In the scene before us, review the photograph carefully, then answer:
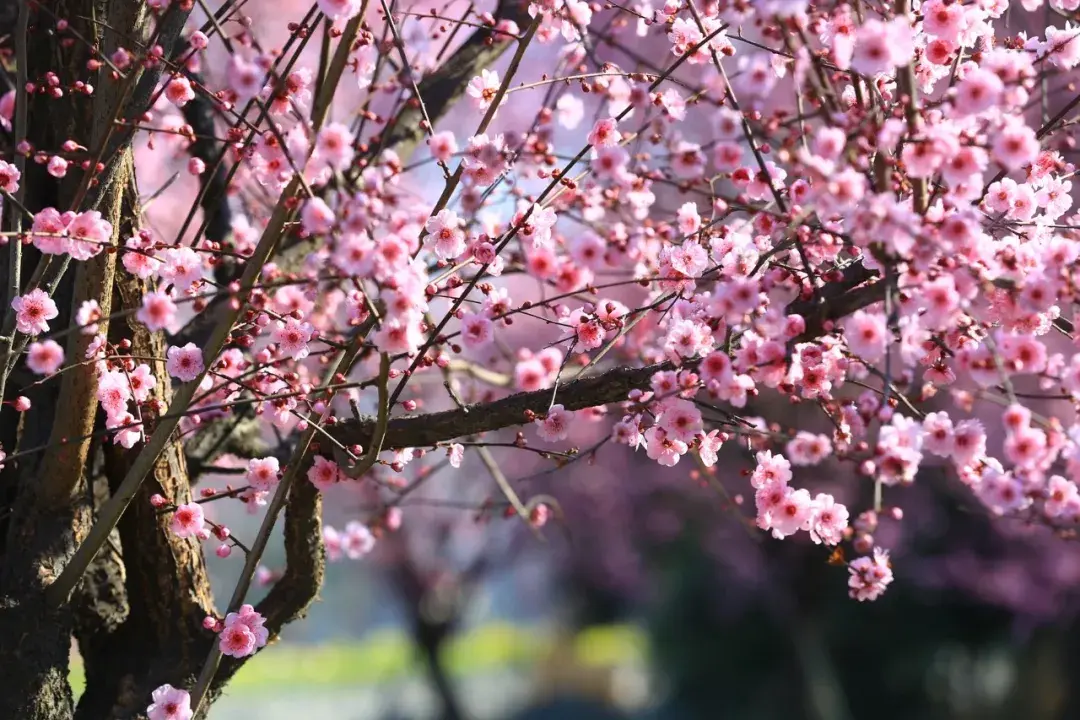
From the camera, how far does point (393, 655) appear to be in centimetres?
1695

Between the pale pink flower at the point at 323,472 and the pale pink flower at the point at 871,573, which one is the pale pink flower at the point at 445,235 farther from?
the pale pink flower at the point at 871,573

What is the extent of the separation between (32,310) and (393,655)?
1517cm

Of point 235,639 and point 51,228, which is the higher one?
point 51,228

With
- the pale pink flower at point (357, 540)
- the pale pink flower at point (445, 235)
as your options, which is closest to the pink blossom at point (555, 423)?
the pale pink flower at point (445, 235)

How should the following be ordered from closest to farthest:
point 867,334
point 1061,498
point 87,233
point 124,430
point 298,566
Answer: point 867,334 → point 1061,498 → point 87,233 → point 124,430 → point 298,566

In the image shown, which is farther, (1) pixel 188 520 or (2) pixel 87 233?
(1) pixel 188 520

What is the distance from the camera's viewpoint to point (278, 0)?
8711 mm

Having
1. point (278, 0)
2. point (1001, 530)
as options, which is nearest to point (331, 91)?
point (278, 0)

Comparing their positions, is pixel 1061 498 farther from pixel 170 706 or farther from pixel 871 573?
pixel 170 706

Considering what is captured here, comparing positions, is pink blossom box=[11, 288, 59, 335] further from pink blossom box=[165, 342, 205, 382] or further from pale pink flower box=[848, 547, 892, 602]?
pale pink flower box=[848, 547, 892, 602]

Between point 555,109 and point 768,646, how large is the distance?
8954mm

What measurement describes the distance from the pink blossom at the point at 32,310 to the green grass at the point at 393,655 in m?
11.9

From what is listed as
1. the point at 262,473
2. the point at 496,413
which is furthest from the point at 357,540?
the point at 496,413

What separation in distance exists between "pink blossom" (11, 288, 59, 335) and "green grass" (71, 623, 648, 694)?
1187cm
